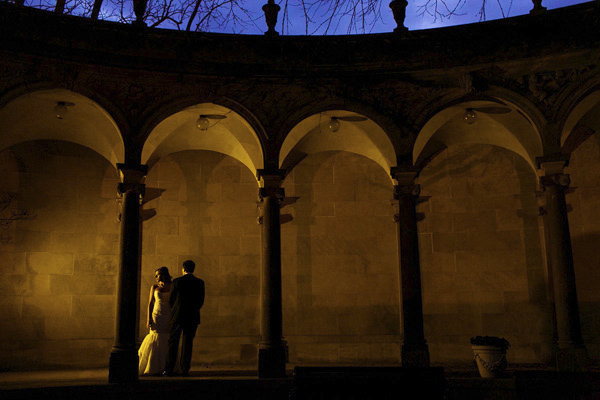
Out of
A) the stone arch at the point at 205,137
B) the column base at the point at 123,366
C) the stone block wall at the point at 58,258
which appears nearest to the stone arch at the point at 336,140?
the stone arch at the point at 205,137

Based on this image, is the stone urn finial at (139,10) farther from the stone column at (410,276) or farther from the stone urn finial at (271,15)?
the stone column at (410,276)

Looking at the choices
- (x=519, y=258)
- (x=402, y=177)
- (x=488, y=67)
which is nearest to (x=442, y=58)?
(x=488, y=67)

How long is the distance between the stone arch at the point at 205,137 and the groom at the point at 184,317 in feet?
10.5

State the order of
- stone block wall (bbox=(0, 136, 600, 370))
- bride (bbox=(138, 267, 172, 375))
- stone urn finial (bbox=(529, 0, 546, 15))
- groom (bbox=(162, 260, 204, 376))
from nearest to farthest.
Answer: groom (bbox=(162, 260, 204, 376))
bride (bbox=(138, 267, 172, 375))
stone urn finial (bbox=(529, 0, 546, 15))
stone block wall (bbox=(0, 136, 600, 370))

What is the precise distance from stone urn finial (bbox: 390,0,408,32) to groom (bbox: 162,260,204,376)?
22.5 feet

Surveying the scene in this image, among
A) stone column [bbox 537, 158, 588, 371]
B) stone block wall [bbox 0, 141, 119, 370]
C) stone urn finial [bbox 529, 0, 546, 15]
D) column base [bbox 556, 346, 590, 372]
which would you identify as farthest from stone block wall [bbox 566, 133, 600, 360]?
stone block wall [bbox 0, 141, 119, 370]

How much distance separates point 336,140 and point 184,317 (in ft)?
20.2

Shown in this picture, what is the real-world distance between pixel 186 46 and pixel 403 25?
15.6 feet

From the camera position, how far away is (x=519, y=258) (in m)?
15.4

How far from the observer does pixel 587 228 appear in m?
14.8

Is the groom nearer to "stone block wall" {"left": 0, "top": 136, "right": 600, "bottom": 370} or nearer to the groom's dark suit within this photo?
the groom's dark suit

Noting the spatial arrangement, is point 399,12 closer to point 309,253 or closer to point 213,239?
point 309,253

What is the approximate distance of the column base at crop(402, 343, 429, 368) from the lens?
40.4 feet

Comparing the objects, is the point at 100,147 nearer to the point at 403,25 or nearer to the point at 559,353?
the point at 403,25
